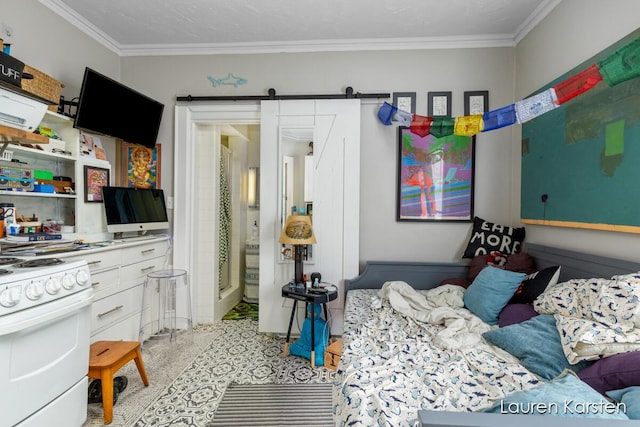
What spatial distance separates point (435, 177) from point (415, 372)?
2.01m

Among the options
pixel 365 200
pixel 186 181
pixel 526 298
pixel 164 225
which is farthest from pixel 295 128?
pixel 526 298

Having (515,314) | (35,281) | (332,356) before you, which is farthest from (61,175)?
(515,314)

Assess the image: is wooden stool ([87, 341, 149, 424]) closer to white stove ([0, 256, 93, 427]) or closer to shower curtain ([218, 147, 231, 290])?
white stove ([0, 256, 93, 427])

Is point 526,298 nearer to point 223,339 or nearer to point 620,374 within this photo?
point 620,374

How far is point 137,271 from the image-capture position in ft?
8.71

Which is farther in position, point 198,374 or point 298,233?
point 298,233

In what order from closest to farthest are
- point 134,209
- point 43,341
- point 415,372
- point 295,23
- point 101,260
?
point 415,372 < point 43,341 < point 101,260 < point 295,23 < point 134,209

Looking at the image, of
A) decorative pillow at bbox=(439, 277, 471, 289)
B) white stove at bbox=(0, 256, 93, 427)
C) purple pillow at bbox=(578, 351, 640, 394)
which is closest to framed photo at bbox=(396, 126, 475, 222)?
decorative pillow at bbox=(439, 277, 471, 289)

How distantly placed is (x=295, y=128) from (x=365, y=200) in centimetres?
98

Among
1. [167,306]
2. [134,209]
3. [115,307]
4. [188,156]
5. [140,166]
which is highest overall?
[188,156]

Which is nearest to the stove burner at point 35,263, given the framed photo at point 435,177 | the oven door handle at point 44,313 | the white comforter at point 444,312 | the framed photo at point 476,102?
the oven door handle at point 44,313

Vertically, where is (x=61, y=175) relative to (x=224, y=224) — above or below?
above

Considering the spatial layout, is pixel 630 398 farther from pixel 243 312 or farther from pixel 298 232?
pixel 243 312

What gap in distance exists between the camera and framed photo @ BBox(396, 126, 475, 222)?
2875 millimetres
